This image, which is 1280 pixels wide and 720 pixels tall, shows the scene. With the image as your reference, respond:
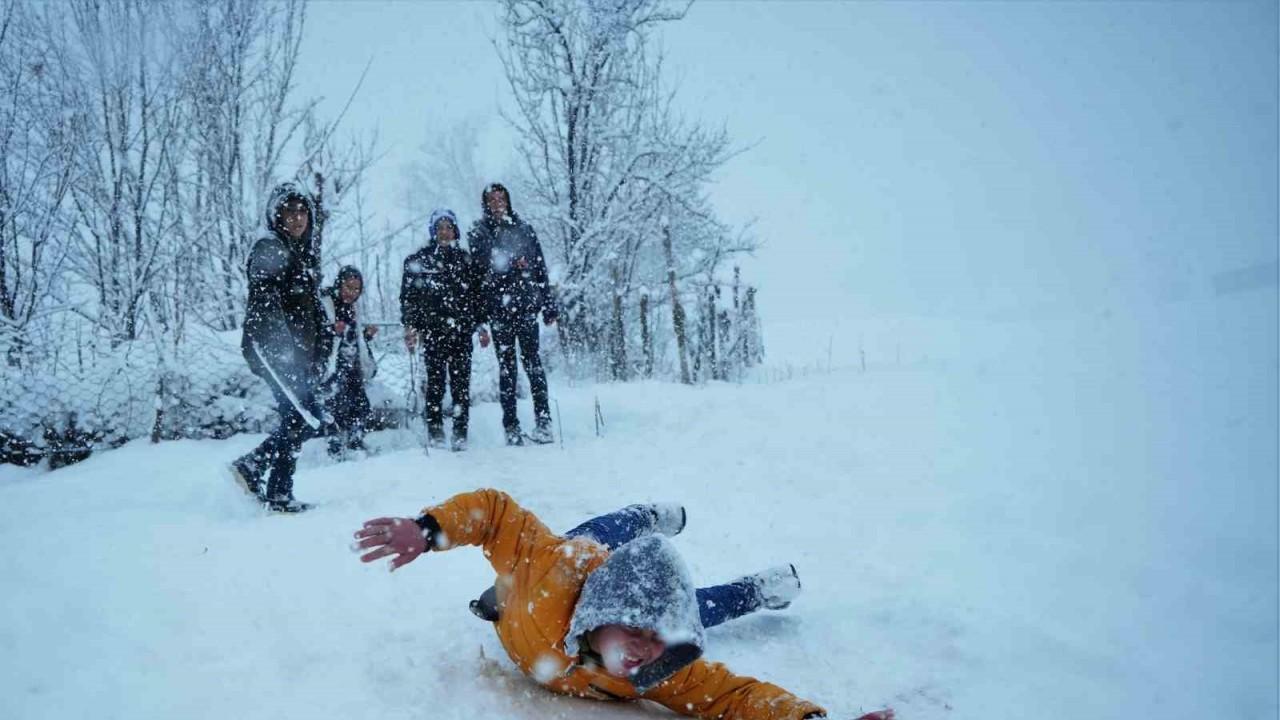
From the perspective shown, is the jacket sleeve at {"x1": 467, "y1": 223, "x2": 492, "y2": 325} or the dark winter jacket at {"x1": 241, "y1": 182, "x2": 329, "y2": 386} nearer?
the dark winter jacket at {"x1": 241, "y1": 182, "x2": 329, "y2": 386}

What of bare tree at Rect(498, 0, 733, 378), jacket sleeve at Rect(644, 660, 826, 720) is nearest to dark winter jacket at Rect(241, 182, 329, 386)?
jacket sleeve at Rect(644, 660, 826, 720)

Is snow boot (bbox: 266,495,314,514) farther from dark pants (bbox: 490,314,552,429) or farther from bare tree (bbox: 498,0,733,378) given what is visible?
bare tree (bbox: 498,0,733,378)

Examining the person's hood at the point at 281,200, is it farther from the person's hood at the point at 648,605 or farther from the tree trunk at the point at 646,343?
the tree trunk at the point at 646,343

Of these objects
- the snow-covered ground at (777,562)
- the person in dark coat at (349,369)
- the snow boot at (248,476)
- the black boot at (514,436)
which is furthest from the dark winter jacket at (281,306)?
the black boot at (514,436)

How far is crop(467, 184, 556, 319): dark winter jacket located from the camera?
431 cm

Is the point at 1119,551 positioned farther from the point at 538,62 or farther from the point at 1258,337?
the point at 538,62

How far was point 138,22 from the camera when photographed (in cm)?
550

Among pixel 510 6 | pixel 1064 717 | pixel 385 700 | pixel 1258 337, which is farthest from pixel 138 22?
pixel 1258 337

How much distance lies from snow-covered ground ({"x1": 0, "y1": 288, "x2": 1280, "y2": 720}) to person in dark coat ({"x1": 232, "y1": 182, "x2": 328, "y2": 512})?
0.73ft

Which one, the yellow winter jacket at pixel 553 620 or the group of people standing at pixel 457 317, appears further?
the group of people standing at pixel 457 317

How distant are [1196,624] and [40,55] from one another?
840cm

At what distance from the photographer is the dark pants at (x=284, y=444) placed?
Answer: 9.85ft

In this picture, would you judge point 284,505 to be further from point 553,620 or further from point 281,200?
point 553,620

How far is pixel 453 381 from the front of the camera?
432 cm
